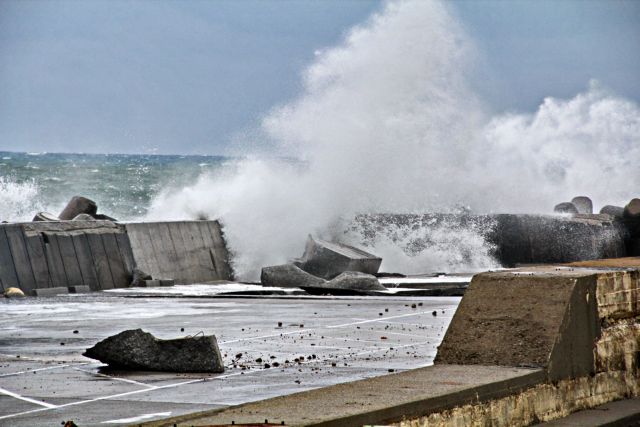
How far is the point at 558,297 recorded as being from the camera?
7.92 m

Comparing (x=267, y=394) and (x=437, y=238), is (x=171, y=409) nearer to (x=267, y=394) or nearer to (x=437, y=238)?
(x=267, y=394)

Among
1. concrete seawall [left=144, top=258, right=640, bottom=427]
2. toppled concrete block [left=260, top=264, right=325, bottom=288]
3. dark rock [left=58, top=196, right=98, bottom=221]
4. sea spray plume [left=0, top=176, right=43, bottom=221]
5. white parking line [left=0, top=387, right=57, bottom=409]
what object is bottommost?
concrete seawall [left=144, top=258, right=640, bottom=427]

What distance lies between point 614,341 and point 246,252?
15.6m

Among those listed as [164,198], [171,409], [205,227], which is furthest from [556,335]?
A: [164,198]

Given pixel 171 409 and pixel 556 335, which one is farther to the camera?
pixel 556 335

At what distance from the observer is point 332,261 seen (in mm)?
21938

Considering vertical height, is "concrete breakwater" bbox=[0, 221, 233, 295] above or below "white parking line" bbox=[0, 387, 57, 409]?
above

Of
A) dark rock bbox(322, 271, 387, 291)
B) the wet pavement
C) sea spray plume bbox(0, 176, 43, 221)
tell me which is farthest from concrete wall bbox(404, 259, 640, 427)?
sea spray plume bbox(0, 176, 43, 221)

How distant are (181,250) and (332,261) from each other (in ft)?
8.91

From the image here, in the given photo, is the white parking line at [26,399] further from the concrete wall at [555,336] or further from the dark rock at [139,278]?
the dark rock at [139,278]

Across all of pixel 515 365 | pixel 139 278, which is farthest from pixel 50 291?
pixel 515 365

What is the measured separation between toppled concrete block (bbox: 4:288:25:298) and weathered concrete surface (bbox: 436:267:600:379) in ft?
35.8

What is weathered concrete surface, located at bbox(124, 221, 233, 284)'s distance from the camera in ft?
68.9

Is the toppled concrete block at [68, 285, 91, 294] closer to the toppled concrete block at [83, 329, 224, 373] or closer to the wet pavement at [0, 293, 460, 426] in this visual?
the wet pavement at [0, 293, 460, 426]
